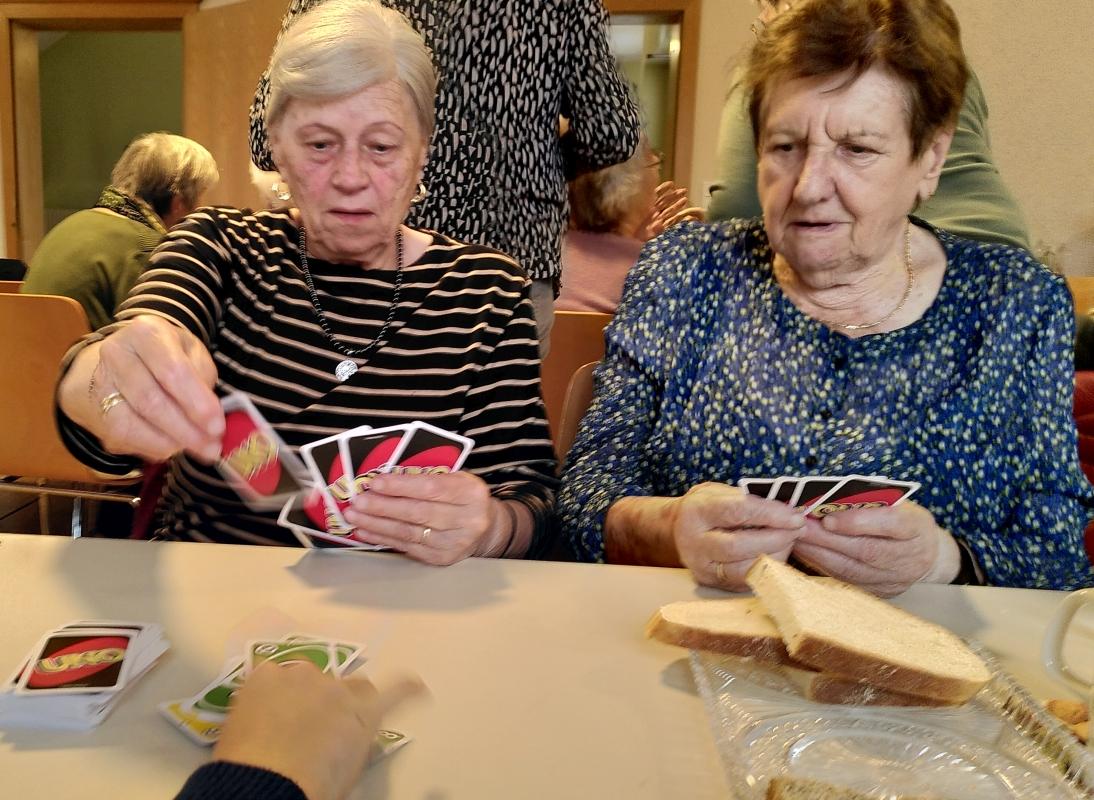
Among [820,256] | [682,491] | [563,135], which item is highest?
[563,135]

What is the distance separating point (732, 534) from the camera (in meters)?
1.20

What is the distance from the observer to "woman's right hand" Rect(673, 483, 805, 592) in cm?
119

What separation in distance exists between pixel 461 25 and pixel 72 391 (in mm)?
1249

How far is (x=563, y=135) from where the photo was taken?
2.40 m

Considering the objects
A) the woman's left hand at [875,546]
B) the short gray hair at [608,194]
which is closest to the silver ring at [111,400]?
the woman's left hand at [875,546]

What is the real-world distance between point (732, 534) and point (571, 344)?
4.71ft

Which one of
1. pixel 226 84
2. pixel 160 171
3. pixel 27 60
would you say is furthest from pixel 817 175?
pixel 27 60

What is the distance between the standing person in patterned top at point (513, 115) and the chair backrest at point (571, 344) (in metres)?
0.20

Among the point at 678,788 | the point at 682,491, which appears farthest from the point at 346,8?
the point at 678,788

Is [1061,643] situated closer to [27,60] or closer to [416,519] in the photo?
[416,519]

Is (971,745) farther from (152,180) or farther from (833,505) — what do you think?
(152,180)

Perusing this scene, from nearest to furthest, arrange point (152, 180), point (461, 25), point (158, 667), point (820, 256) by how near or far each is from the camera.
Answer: point (158, 667) < point (820, 256) < point (461, 25) < point (152, 180)

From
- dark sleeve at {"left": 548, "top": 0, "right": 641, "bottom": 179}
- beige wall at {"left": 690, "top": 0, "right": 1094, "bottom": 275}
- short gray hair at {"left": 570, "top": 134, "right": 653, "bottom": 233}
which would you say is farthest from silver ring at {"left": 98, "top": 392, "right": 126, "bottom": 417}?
beige wall at {"left": 690, "top": 0, "right": 1094, "bottom": 275}

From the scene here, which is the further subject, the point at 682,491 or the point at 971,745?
the point at 682,491
